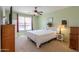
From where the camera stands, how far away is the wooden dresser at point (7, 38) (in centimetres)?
215

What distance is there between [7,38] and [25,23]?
498 millimetres

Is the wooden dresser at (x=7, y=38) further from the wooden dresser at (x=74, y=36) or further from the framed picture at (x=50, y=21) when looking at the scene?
the wooden dresser at (x=74, y=36)

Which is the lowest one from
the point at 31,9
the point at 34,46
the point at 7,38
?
the point at 34,46

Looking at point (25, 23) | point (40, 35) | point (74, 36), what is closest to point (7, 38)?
point (25, 23)

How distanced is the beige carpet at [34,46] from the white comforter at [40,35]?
3.4 inches

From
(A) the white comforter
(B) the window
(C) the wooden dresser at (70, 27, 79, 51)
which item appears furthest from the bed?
(C) the wooden dresser at (70, 27, 79, 51)

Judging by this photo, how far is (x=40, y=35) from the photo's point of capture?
2.17 m

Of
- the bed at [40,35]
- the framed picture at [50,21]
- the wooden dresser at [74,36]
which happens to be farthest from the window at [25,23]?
the wooden dresser at [74,36]

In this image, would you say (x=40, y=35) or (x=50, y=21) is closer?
(x=40, y=35)

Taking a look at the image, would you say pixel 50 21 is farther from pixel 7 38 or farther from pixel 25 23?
pixel 7 38

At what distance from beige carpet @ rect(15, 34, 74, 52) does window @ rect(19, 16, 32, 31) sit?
18 centimetres

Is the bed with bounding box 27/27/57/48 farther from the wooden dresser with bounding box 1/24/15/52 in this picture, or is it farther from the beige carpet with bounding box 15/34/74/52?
the wooden dresser with bounding box 1/24/15/52

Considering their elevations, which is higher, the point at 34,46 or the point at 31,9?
the point at 31,9
